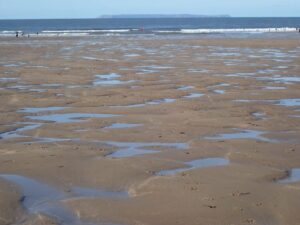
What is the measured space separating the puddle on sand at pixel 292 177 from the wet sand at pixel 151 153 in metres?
0.01

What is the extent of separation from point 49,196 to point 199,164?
2.43 meters

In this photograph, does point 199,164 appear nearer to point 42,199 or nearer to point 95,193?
point 95,193

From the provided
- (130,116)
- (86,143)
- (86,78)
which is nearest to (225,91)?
Answer: (130,116)

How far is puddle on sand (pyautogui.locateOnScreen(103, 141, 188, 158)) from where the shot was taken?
27.7 ft

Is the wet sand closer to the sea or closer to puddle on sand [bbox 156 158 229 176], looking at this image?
puddle on sand [bbox 156 158 229 176]

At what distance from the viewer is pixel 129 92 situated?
15.3m

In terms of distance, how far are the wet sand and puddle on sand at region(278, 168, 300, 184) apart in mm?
13

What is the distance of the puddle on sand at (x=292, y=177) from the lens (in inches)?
272

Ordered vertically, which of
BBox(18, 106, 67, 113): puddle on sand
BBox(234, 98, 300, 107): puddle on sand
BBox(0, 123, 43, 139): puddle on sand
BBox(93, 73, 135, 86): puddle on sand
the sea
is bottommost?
the sea

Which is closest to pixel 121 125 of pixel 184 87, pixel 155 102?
pixel 155 102

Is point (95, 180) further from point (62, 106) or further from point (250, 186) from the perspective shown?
point (62, 106)

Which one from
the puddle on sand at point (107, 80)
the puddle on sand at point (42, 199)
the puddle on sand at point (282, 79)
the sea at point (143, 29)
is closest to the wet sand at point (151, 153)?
the puddle on sand at point (42, 199)

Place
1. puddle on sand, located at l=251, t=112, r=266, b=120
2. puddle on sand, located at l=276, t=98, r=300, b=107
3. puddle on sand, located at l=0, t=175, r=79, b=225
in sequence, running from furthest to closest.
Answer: puddle on sand, located at l=276, t=98, r=300, b=107 → puddle on sand, located at l=251, t=112, r=266, b=120 → puddle on sand, located at l=0, t=175, r=79, b=225

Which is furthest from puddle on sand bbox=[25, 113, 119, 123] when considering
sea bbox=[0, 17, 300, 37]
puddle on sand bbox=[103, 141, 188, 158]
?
sea bbox=[0, 17, 300, 37]
